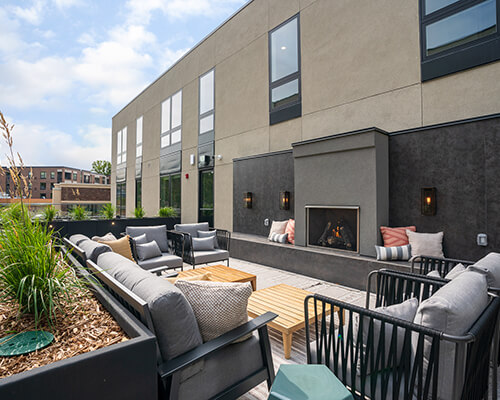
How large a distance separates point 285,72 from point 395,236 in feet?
15.0

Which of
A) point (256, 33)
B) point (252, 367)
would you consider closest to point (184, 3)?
point (256, 33)

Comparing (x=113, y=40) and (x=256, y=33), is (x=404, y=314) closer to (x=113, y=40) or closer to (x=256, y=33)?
(x=256, y=33)

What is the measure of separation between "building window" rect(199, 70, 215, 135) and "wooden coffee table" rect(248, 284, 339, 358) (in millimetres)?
6705

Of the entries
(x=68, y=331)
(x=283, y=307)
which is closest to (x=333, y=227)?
(x=283, y=307)

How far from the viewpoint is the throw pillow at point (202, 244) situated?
500 centimetres

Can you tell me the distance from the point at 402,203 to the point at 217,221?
5.34 m

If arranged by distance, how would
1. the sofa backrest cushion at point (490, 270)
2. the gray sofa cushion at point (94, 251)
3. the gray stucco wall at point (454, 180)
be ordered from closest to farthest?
the sofa backrest cushion at point (490, 270), the gray sofa cushion at point (94, 251), the gray stucco wall at point (454, 180)

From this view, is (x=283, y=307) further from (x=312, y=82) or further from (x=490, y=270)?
(x=312, y=82)

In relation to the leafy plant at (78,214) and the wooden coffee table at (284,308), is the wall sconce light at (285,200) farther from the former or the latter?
the leafy plant at (78,214)

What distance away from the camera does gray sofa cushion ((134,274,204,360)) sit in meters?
1.37

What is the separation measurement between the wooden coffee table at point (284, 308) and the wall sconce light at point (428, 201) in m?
2.41

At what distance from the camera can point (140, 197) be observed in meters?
13.1

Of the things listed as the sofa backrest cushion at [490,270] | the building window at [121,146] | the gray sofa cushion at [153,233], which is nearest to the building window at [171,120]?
the building window at [121,146]

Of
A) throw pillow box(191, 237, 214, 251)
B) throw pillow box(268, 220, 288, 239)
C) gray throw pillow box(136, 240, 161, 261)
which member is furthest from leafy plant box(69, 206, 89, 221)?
throw pillow box(268, 220, 288, 239)
